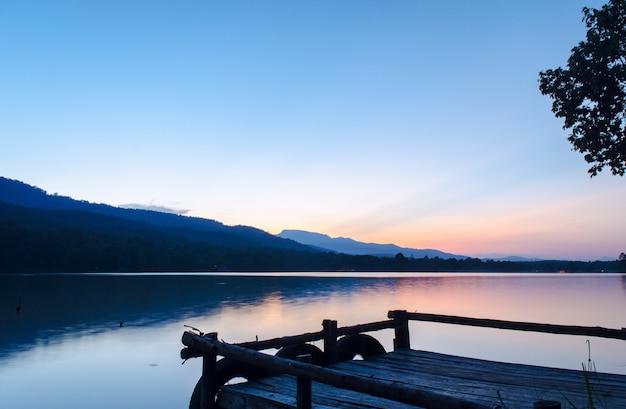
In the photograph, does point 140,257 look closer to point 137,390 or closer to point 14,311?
point 14,311

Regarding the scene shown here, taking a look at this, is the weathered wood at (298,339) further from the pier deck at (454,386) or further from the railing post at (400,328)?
the pier deck at (454,386)

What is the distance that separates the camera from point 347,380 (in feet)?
16.7

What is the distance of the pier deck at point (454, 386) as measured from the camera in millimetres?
6723

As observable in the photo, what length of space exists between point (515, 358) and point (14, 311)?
43944mm

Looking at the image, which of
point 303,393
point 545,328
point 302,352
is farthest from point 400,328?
point 303,393

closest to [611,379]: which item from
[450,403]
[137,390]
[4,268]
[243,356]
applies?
[450,403]

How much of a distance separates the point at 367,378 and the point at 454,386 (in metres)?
3.40

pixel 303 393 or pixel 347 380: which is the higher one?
pixel 347 380

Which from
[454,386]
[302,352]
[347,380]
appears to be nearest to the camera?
[347,380]

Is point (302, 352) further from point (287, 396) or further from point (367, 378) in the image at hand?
point (367, 378)

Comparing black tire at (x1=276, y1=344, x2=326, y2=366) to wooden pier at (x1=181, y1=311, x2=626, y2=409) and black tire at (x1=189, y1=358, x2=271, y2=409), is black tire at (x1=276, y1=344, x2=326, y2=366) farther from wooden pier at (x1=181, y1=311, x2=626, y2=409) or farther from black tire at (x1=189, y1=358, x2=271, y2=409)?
black tire at (x1=189, y1=358, x2=271, y2=409)

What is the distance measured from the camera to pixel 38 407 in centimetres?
1730

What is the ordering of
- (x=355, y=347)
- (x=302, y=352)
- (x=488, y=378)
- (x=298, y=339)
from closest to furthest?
(x=488, y=378) < (x=298, y=339) < (x=302, y=352) < (x=355, y=347)

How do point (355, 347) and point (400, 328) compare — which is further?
point (400, 328)
